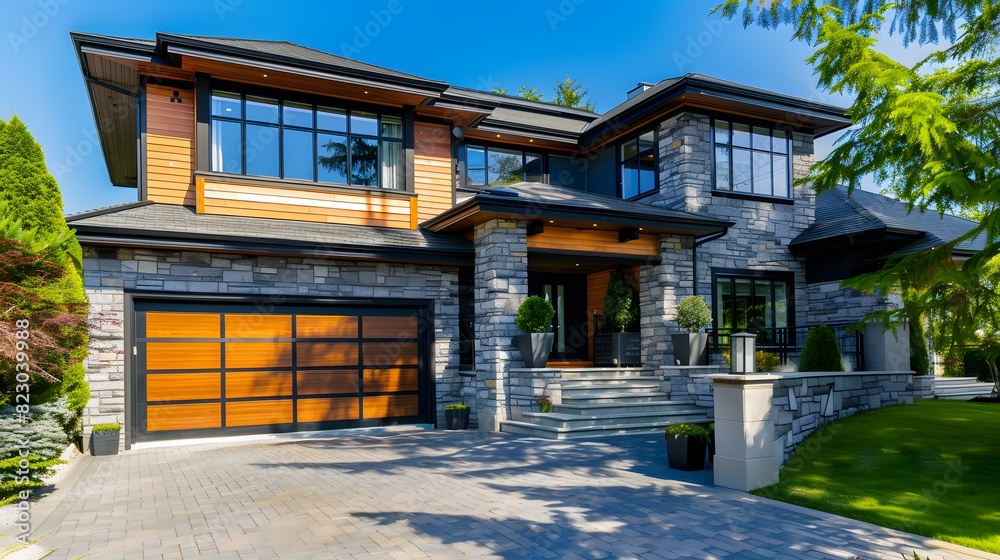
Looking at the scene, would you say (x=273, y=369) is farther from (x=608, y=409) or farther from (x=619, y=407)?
(x=619, y=407)

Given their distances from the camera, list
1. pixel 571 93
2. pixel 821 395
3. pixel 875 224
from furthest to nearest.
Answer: pixel 571 93
pixel 875 224
pixel 821 395

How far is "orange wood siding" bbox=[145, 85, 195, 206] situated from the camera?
1194 centimetres

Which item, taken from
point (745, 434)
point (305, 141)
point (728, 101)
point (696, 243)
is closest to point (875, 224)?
point (696, 243)

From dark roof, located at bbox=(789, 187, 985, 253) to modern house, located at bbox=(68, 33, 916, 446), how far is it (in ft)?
1.25

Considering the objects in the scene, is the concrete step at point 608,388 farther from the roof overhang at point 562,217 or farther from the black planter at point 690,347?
the roof overhang at point 562,217

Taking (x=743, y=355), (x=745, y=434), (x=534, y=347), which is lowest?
(x=745, y=434)

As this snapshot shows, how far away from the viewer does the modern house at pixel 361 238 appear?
10.9 meters

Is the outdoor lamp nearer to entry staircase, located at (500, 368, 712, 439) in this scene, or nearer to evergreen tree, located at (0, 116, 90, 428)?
entry staircase, located at (500, 368, 712, 439)

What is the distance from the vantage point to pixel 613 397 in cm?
1195

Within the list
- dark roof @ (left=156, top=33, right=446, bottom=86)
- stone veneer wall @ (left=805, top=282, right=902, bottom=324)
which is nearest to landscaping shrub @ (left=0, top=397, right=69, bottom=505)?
dark roof @ (left=156, top=33, right=446, bottom=86)

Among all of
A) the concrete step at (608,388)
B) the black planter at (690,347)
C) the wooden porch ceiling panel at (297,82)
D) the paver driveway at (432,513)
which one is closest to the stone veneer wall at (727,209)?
the black planter at (690,347)

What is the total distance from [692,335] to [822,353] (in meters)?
2.20

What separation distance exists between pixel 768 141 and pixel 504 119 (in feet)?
20.4

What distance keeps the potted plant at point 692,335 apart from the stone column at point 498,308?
10.5 ft
